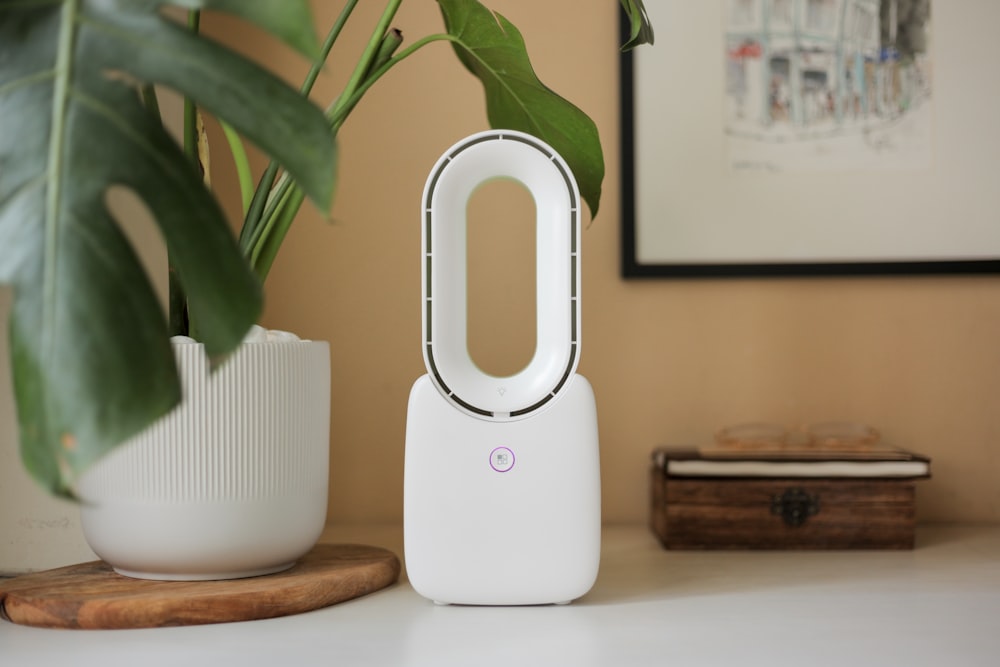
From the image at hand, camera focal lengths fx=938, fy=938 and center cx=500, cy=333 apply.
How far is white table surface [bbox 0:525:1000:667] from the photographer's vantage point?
28.9 inches

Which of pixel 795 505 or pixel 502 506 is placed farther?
pixel 795 505

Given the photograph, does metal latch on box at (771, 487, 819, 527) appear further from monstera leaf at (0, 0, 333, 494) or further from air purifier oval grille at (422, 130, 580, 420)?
monstera leaf at (0, 0, 333, 494)

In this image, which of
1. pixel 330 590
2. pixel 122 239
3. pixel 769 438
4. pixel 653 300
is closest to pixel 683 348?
pixel 653 300

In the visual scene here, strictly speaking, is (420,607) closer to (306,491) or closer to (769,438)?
(306,491)

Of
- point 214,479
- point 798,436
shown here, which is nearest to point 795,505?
point 798,436

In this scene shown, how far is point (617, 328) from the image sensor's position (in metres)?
1.37

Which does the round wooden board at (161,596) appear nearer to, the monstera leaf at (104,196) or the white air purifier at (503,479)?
the white air purifier at (503,479)

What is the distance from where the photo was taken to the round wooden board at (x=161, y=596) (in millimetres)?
806

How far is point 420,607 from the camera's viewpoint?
894 millimetres

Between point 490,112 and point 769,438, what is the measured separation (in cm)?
56

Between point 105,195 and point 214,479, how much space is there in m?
0.46

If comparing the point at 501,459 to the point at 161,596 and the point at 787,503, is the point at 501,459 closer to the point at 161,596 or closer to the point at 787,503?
the point at 161,596

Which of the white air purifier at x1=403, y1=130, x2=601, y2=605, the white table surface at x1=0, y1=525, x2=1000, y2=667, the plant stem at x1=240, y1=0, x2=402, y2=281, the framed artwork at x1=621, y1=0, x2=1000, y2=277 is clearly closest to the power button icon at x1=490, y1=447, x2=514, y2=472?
the white air purifier at x1=403, y1=130, x2=601, y2=605

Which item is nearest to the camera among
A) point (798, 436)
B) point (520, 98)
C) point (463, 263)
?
point (463, 263)
